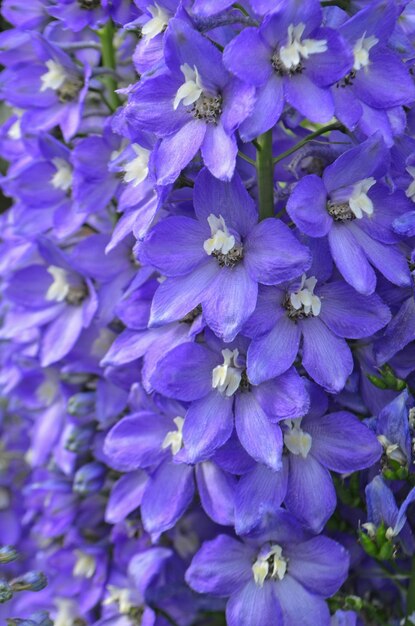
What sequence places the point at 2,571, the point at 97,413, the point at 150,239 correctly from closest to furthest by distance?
the point at 150,239 → the point at 97,413 → the point at 2,571

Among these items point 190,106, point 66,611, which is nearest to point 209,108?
point 190,106

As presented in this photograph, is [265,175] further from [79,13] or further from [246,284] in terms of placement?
[79,13]

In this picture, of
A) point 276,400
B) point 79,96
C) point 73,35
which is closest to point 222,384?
point 276,400

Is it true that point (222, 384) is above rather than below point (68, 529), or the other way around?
above

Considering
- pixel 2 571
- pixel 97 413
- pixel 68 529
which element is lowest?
pixel 2 571

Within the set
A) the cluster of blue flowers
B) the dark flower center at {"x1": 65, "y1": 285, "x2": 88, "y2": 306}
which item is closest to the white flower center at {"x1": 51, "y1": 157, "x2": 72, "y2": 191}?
the cluster of blue flowers

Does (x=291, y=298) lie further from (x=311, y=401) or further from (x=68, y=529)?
(x=68, y=529)

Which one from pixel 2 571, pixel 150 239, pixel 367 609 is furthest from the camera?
pixel 2 571
